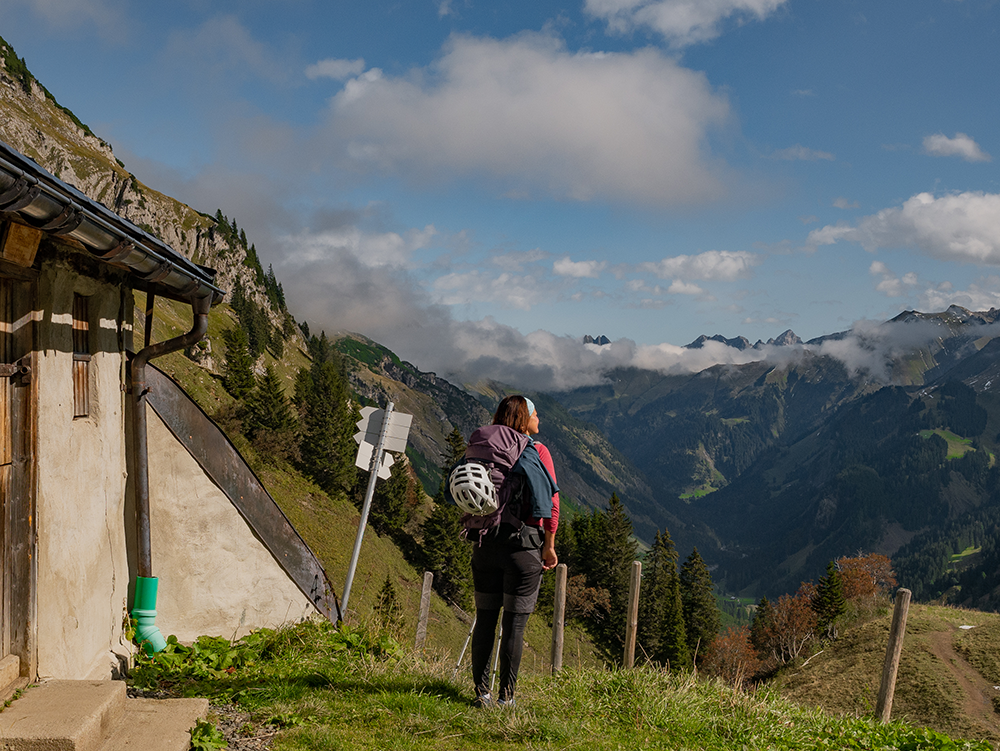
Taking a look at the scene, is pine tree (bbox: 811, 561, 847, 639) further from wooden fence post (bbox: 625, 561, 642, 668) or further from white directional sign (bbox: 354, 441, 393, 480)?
white directional sign (bbox: 354, 441, 393, 480)

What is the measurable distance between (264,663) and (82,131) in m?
196

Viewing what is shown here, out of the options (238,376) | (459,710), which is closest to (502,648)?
(459,710)

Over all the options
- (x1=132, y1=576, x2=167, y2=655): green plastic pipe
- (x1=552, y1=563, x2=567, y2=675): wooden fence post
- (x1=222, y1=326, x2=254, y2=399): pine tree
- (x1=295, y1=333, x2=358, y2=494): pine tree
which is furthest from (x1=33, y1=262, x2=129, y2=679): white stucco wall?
(x1=222, y1=326, x2=254, y2=399): pine tree

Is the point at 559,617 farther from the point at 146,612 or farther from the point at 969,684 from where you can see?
the point at 969,684

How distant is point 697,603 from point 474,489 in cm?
7054

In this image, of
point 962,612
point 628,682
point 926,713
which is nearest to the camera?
point 628,682

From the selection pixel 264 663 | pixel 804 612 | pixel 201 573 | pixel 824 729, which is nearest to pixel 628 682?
pixel 824 729

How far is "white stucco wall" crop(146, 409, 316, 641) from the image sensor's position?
22.0 ft

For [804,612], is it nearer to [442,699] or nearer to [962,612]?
[962,612]

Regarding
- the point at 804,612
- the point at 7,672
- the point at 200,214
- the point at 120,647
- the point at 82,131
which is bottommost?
the point at 804,612

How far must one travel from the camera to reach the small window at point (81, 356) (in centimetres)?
514

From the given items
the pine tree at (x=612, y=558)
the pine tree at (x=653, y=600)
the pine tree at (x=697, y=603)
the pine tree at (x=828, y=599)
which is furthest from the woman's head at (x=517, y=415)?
the pine tree at (x=697, y=603)

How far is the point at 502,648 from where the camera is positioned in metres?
5.48

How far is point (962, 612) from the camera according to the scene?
2905 centimetres
